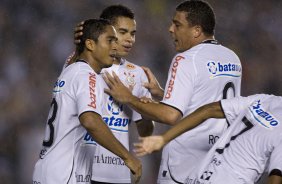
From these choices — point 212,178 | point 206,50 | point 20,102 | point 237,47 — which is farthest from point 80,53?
point 237,47

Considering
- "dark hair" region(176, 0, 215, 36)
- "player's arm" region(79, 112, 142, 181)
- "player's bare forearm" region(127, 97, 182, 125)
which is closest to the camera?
"player's arm" region(79, 112, 142, 181)

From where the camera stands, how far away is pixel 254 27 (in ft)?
30.5

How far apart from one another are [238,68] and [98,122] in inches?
51.4

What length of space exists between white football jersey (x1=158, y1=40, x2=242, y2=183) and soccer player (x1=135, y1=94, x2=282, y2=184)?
0.55 m

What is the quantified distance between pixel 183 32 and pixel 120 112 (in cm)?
81

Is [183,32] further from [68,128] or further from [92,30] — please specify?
[68,128]

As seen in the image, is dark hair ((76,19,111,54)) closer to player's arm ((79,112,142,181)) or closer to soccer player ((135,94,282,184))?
player's arm ((79,112,142,181))

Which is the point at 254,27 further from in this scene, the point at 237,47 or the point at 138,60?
the point at 138,60

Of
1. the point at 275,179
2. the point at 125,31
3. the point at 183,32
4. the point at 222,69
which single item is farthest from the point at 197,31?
the point at 275,179

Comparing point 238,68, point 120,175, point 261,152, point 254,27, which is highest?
point 254,27

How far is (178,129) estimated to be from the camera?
4.15m

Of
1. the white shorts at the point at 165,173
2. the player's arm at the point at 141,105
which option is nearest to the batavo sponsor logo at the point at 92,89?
the player's arm at the point at 141,105

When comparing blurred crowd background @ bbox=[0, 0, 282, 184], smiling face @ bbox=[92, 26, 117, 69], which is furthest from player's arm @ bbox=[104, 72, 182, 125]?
blurred crowd background @ bbox=[0, 0, 282, 184]

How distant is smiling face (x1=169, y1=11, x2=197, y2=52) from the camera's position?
5129 mm
